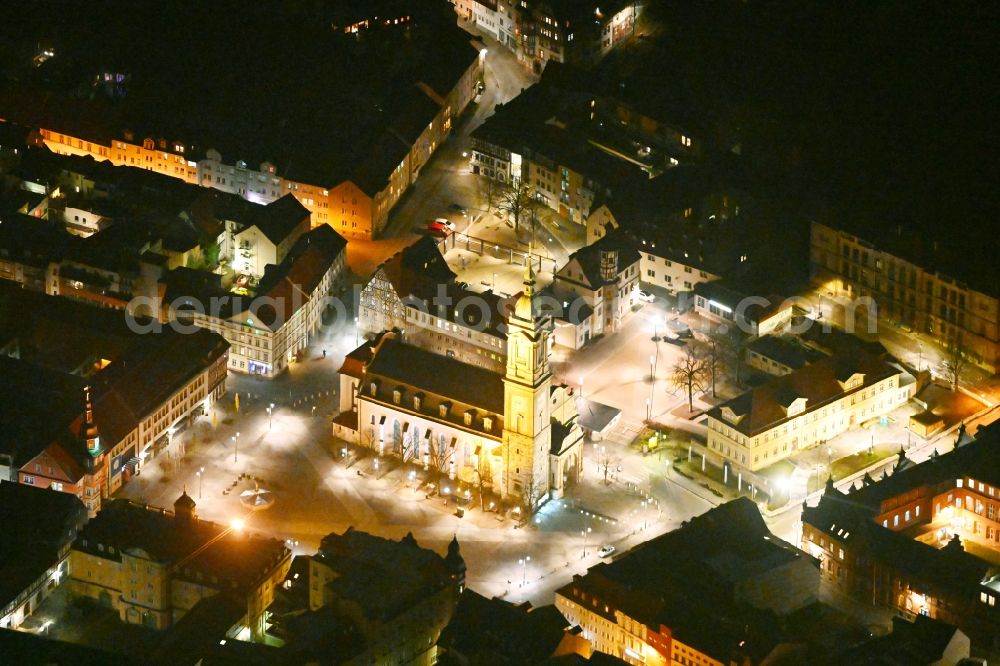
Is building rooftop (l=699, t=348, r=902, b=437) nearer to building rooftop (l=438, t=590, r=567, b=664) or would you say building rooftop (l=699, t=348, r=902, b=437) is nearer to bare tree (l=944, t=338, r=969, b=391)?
bare tree (l=944, t=338, r=969, b=391)

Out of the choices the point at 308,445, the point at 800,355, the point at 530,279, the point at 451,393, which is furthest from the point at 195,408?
the point at 800,355

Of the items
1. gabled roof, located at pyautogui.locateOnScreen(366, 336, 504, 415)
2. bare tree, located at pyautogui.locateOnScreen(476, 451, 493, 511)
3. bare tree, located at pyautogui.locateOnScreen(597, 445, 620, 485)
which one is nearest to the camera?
bare tree, located at pyautogui.locateOnScreen(476, 451, 493, 511)

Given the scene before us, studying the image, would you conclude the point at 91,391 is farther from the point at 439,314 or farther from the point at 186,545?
the point at 439,314

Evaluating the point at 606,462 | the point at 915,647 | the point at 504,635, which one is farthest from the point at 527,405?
the point at 915,647

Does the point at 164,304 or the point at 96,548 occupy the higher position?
the point at 164,304

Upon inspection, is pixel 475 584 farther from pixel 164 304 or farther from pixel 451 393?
pixel 164 304

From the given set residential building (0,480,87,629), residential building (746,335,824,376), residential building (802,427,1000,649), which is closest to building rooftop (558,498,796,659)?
residential building (802,427,1000,649)
